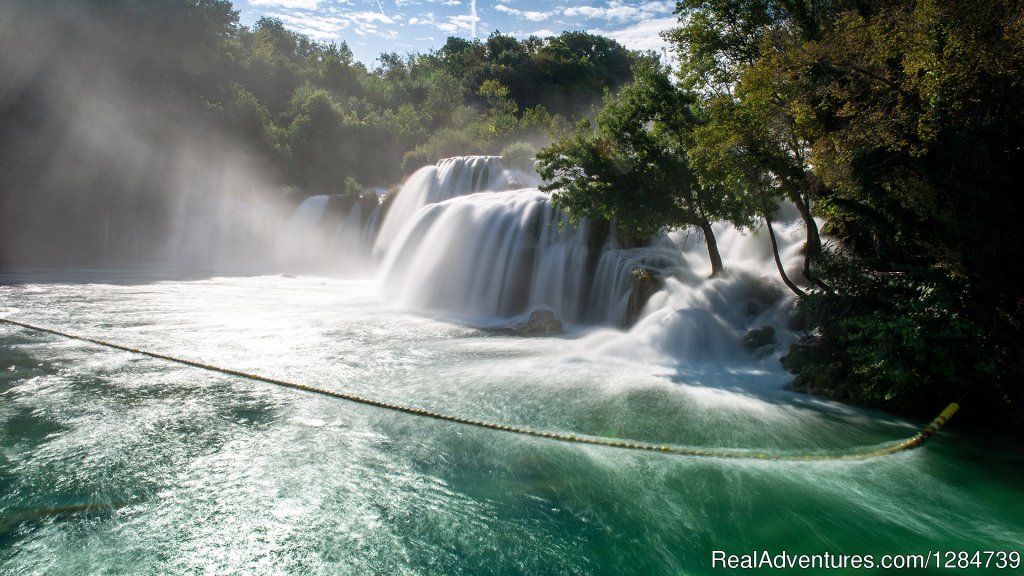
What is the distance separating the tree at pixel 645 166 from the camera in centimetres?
1295

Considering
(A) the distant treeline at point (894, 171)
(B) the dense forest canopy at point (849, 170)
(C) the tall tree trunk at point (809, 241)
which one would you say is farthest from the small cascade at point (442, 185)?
(A) the distant treeline at point (894, 171)

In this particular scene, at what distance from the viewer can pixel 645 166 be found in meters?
13.3

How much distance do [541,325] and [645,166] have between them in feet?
16.1

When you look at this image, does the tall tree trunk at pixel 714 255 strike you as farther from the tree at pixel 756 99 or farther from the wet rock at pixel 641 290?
the tree at pixel 756 99

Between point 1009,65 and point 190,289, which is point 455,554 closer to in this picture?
point 1009,65

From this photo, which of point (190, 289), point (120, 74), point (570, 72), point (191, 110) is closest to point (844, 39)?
point (190, 289)

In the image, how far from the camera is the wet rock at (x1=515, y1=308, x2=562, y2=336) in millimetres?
15176

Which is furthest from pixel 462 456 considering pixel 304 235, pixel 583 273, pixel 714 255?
pixel 304 235

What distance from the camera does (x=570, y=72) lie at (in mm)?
57625

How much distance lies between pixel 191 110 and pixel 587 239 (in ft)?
113

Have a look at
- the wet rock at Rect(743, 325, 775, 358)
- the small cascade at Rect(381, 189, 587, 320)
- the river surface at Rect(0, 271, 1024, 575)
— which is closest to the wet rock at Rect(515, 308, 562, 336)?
the small cascade at Rect(381, 189, 587, 320)

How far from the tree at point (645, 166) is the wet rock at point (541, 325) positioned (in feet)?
9.89

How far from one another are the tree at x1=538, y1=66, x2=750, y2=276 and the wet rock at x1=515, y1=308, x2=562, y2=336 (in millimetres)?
3014

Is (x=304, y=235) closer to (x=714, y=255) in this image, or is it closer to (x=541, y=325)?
(x=541, y=325)
